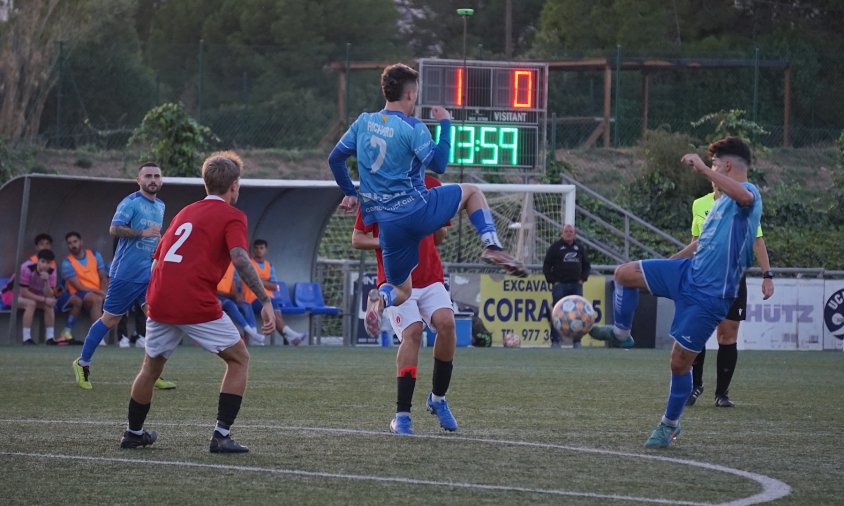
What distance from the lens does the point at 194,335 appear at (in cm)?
725

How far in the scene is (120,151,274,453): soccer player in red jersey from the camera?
7.17 meters

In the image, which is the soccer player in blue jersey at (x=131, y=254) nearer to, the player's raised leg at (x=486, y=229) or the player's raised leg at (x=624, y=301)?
the player's raised leg at (x=486, y=229)

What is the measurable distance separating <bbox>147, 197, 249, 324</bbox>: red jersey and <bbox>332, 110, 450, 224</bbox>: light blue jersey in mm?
1171

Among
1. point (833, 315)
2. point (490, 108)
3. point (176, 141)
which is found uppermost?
point (490, 108)

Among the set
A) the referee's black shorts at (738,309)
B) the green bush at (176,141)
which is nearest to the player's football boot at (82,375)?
the referee's black shorts at (738,309)

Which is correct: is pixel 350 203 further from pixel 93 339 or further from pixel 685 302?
pixel 93 339

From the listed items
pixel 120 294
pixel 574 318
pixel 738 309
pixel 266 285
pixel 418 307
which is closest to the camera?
pixel 418 307

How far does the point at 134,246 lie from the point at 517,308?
11642 mm

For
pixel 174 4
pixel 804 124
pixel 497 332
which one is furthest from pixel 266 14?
pixel 497 332

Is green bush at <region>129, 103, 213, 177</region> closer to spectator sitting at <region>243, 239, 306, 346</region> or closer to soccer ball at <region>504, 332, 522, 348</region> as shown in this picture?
spectator sitting at <region>243, 239, 306, 346</region>

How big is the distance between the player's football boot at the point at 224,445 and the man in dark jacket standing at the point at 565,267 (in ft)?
48.9

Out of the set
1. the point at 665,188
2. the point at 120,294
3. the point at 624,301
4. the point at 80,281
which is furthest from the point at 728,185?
the point at 665,188

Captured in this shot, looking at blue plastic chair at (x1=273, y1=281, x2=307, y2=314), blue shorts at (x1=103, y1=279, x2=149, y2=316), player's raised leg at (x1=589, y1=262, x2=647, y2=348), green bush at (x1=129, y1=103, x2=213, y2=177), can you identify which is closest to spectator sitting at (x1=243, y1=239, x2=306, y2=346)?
blue plastic chair at (x1=273, y1=281, x2=307, y2=314)

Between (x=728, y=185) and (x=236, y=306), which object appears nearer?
(x=728, y=185)
